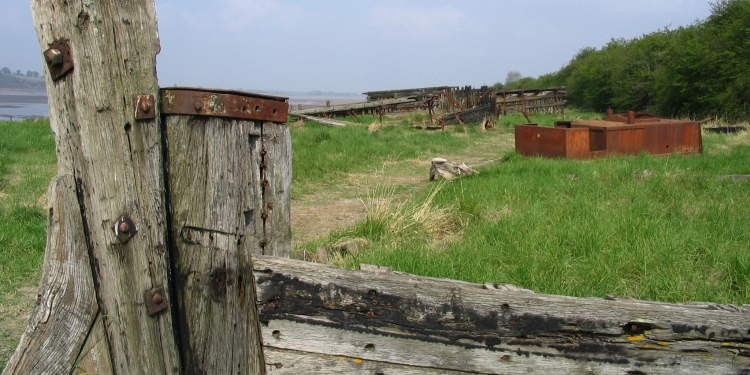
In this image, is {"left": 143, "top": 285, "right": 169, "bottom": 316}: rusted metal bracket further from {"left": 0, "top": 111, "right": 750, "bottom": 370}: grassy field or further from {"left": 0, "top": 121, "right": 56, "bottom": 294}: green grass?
{"left": 0, "top": 121, "right": 56, "bottom": 294}: green grass

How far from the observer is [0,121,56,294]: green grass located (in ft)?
15.4

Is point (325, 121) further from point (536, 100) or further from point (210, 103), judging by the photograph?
point (210, 103)

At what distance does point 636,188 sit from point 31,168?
28.2 ft

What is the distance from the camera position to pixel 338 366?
2.01 m

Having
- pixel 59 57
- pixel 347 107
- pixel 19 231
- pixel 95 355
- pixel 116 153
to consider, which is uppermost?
pixel 347 107

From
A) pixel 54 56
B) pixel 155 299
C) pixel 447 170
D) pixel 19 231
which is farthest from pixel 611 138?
pixel 54 56

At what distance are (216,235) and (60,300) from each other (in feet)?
1.73

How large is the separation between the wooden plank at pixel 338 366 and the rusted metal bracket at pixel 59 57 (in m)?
1.09

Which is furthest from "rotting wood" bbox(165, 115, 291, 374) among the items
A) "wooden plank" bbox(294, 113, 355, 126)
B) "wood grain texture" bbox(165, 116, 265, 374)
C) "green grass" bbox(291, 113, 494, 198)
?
"wooden plank" bbox(294, 113, 355, 126)

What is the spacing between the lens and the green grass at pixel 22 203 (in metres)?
4.71

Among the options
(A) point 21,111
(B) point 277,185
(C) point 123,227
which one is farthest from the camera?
(A) point 21,111

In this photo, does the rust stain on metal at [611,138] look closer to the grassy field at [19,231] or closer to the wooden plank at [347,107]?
the grassy field at [19,231]

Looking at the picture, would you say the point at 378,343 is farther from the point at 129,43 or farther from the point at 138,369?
the point at 129,43

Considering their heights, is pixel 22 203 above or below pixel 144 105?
below
